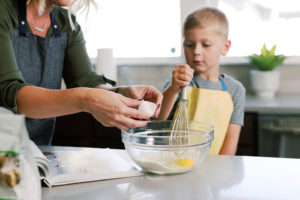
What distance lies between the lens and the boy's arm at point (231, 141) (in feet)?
5.50

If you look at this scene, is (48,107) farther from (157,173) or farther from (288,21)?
(288,21)

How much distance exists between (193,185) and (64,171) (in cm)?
33

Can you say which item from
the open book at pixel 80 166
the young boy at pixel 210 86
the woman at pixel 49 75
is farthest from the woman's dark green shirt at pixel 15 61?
the young boy at pixel 210 86

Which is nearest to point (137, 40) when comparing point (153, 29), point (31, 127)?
point (153, 29)

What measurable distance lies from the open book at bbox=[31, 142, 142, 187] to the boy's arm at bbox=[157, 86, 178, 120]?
49 cm

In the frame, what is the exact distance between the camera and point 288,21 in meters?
2.65

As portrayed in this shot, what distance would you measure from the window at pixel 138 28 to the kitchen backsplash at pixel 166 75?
0.14 m

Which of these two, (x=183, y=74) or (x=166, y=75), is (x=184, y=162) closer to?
(x=183, y=74)

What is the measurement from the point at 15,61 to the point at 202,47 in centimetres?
87

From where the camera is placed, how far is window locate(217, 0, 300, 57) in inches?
104

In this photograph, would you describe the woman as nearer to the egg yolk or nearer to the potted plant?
the egg yolk

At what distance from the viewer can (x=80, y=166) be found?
965mm

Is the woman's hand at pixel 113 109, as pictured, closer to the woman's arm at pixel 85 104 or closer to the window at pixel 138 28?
the woman's arm at pixel 85 104

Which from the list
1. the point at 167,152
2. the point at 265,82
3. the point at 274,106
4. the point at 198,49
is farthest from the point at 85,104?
the point at 265,82
